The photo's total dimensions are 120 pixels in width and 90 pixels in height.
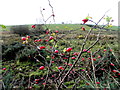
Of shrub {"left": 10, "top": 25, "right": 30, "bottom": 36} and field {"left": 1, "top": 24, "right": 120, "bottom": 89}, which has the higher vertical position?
shrub {"left": 10, "top": 25, "right": 30, "bottom": 36}

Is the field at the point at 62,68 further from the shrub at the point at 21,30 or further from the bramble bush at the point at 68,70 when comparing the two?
the shrub at the point at 21,30

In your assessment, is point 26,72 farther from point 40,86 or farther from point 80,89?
point 80,89

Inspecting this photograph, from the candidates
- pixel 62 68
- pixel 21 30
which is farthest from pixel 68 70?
pixel 21 30

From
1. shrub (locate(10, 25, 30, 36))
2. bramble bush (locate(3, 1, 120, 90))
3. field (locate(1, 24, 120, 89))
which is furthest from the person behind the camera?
shrub (locate(10, 25, 30, 36))

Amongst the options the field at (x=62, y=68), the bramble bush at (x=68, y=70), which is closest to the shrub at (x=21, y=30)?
the field at (x=62, y=68)

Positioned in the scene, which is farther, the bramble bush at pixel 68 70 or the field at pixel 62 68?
the field at pixel 62 68

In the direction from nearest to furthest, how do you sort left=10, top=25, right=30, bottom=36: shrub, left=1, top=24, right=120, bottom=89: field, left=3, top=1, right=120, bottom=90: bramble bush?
left=3, top=1, right=120, bottom=90: bramble bush
left=1, top=24, right=120, bottom=89: field
left=10, top=25, right=30, bottom=36: shrub

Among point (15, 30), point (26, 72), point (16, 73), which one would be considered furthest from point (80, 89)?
point (15, 30)

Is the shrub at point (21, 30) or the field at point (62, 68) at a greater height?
the shrub at point (21, 30)

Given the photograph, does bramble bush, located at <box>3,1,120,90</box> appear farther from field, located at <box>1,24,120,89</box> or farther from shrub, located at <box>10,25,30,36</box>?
shrub, located at <box>10,25,30,36</box>

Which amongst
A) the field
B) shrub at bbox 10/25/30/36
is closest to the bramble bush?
the field

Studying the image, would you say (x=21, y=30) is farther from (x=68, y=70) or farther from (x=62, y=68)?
(x=68, y=70)

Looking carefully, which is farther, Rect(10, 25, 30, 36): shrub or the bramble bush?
Rect(10, 25, 30, 36): shrub

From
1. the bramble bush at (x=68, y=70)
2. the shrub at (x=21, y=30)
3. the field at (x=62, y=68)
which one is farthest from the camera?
the shrub at (x=21, y=30)
